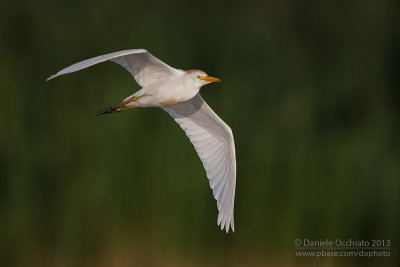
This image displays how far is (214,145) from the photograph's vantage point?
15.0 feet

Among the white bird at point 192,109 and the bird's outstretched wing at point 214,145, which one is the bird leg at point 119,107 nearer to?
the white bird at point 192,109

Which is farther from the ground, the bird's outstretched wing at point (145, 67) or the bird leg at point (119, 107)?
the bird's outstretched wing at point (145, 67)

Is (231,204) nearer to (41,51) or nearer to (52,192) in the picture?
(52,192)

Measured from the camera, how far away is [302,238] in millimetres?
4613

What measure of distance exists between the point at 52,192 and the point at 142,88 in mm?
1117

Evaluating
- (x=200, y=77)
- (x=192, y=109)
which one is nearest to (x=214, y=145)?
(x=192, y=109)

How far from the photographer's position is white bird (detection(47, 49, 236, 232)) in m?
3.98

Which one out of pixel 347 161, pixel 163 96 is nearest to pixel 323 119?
pixel 347 161

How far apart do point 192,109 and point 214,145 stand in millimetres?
278

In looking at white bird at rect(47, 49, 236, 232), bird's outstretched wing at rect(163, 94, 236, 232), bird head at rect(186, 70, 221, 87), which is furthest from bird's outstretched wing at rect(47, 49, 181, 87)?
bird's outstretched wing at rect(163, 94, 236, 232)

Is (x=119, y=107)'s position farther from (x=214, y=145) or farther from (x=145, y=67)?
(x=214, y=145)

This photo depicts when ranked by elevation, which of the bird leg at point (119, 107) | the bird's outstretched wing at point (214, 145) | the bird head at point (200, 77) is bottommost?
the bird's outstretched wing at point (214, 145)

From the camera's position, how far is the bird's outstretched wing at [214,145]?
4309mm

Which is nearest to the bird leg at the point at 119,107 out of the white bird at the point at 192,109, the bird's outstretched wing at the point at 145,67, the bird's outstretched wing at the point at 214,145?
the white bird at the point at 192,109
